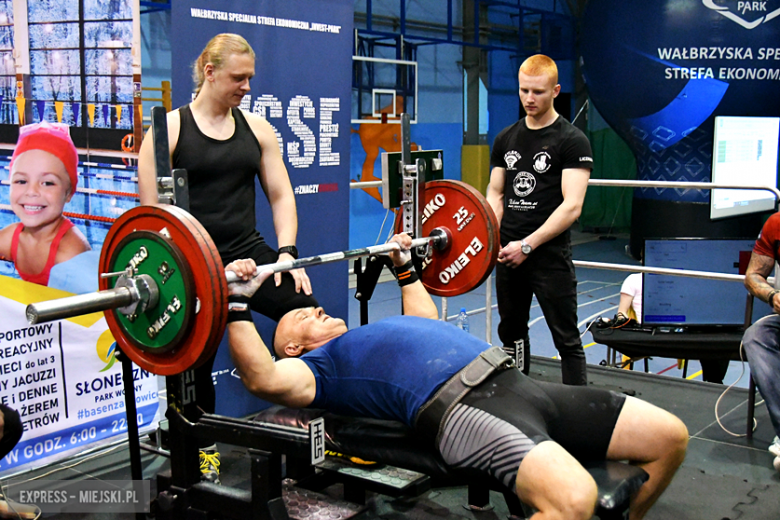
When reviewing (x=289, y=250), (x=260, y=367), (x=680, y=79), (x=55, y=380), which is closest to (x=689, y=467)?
(x=289, y=250)

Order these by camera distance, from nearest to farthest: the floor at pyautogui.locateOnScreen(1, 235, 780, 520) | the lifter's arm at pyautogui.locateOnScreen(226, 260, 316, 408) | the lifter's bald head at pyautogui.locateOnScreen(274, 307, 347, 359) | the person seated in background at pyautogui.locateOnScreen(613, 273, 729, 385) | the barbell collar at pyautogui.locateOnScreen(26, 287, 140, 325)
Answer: the barbell collar at pyautogui.locateOnScreen(26, 287, 140, 325) < the lifter's arm at pyautogui.locateOnScreen(226, 260, 316, 408) < the lifter's bald head at pyautogui.locateOnScreen(274, 307, 347, 359) < the floor at pyautogui.locateOnScreen(1, 235, 780, 520) < the person seated in background at pyautogui.locateOnScreen(613, 273, 729, 385)

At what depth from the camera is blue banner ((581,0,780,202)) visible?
709 centimetres

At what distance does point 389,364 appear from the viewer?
6.20ft

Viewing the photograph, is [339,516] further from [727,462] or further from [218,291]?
[727,462]

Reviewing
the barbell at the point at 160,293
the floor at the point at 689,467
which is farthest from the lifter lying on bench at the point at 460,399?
the floor at the point at 689,467

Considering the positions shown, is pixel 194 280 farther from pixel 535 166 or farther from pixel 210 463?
pixel 535 166

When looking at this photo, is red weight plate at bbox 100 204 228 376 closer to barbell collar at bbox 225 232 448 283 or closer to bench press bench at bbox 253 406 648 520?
barbell collar at bbox 225 232 448 283

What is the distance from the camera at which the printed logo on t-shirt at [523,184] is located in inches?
115

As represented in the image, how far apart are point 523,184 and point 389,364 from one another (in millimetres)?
1292

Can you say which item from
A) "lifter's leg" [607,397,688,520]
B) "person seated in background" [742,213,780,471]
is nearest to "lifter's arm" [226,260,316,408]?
"lifter's leg" [607,397,688,520]

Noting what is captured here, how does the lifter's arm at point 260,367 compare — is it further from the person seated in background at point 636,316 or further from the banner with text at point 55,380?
the person seated in background at point 636,316

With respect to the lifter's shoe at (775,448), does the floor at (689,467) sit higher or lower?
lower

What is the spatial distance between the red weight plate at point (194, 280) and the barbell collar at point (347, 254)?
13cm

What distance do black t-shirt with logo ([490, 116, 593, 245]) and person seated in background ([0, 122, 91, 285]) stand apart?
1.60 metres
